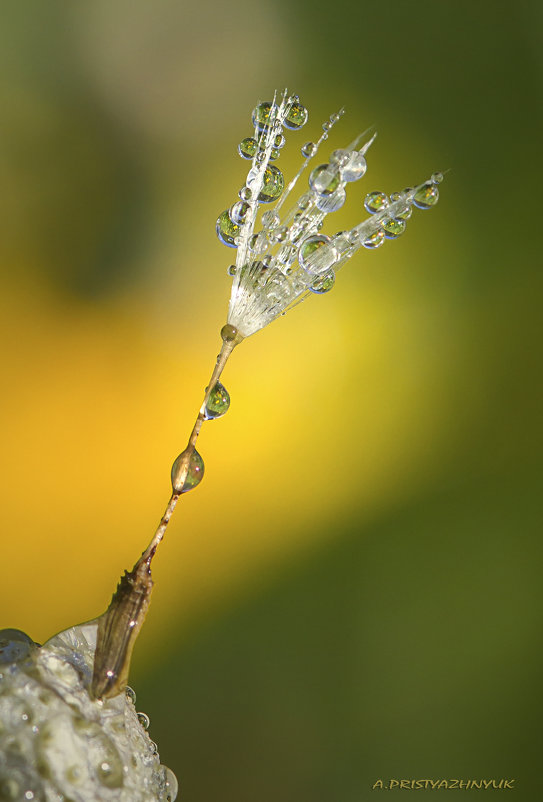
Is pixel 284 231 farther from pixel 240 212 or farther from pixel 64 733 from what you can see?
pixel 64 733

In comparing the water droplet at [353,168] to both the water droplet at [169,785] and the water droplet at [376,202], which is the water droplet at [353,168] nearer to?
the water droplet at [376,202]

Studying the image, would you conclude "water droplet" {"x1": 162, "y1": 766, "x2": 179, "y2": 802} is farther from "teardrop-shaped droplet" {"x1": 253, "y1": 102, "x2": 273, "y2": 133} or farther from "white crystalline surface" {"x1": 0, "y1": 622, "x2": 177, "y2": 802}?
"teardrop-shaped droplet" {"x1": 253, "y1": 102, "x2": 273, "y2": 133}

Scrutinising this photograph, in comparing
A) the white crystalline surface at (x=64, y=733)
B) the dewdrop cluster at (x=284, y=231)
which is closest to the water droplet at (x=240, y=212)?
the dewdrop cluster at (x=284, y=231)

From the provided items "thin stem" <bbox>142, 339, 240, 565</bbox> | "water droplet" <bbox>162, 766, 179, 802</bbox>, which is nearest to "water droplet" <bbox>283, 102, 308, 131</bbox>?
"thin stem" <bbox>142, 339, 240, 565</bbox>

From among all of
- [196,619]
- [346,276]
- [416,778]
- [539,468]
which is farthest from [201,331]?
[416,778]

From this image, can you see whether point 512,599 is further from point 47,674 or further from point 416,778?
point 47,674

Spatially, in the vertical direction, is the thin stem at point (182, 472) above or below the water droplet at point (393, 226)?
below

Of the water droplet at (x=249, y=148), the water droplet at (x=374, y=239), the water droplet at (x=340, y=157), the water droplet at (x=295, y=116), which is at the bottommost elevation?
the water droplet at (x=374, y=239)
